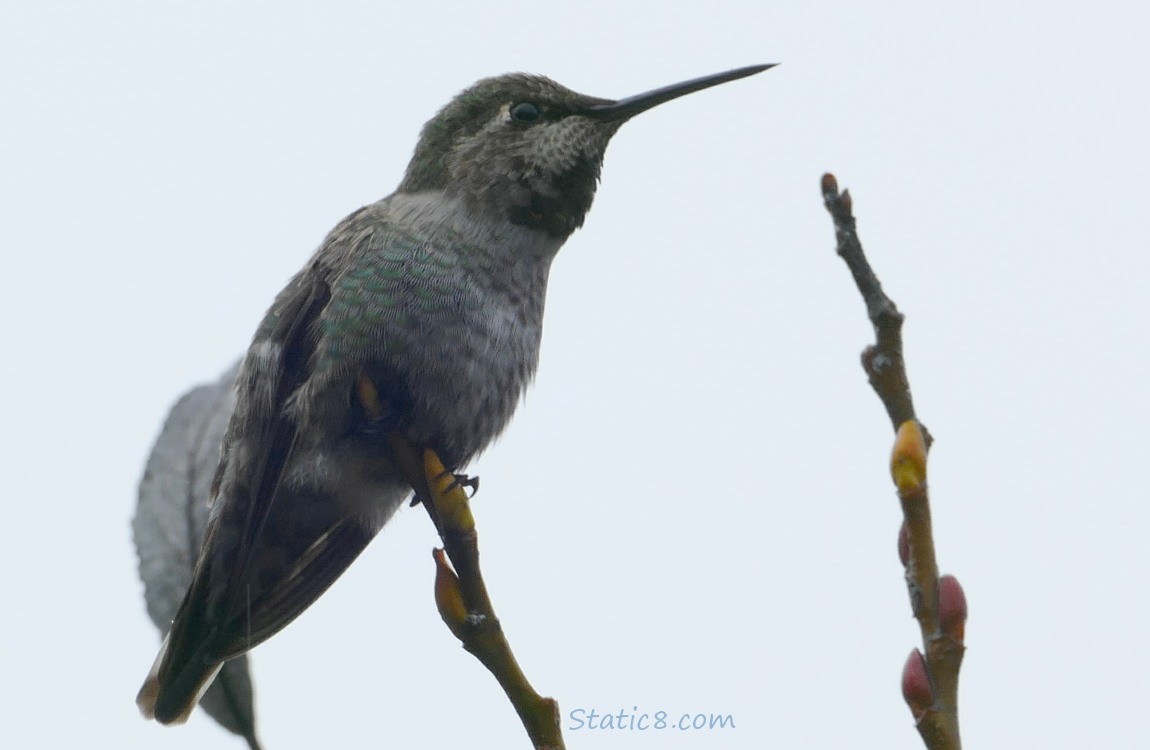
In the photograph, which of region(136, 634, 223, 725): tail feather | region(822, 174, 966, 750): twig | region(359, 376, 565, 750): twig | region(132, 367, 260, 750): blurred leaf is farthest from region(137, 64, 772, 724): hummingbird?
region(822, 174, 966, 750): twig

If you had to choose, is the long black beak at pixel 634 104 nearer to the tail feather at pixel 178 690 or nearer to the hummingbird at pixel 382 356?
the hummingbird at pixel 382 356

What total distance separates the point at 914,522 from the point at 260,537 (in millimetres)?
3283

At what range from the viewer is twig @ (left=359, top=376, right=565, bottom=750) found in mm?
1722

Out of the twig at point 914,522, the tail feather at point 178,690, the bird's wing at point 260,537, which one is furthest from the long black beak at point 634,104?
the twig at point 914,522

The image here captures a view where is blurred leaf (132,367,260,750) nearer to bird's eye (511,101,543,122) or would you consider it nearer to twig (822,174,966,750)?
twig (822,174,966,750)

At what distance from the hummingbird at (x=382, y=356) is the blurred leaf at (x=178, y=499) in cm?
A: 85

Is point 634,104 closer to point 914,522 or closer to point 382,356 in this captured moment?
point 382,356

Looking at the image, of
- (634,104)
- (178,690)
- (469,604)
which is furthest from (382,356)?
(469,604)

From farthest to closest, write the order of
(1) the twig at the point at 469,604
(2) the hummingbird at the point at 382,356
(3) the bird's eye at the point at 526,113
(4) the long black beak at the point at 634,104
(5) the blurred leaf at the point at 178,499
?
(3) the bird's eye at the point at 526,113, (4) the long black beak at the point at 634,104, (2) the hummingbird at the point at 382,356, (5) the blurred leaf at the point at 178,499, (1) the twig at the point at 469,604

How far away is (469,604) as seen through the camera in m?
1.98

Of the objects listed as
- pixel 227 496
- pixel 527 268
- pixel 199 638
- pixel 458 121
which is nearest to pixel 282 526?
pixel 227 496

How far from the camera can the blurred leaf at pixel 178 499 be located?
2.67 metres

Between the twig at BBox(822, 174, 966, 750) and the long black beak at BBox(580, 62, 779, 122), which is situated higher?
the long black beak at BBox(580, 62, 779, 122)

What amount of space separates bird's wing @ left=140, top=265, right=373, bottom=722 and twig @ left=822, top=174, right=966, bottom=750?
2670 millimetres
